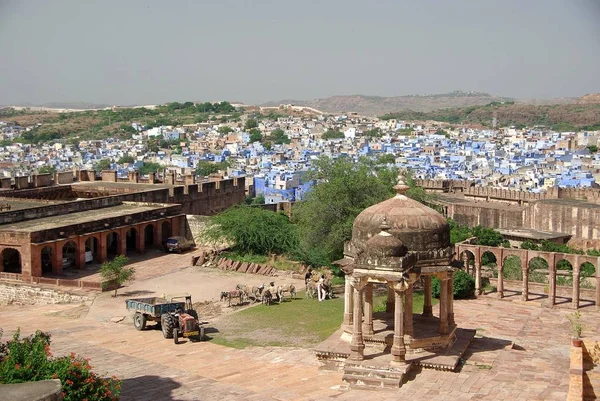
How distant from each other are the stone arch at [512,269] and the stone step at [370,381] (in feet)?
40.5

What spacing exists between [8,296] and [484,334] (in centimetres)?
Answer: 1499

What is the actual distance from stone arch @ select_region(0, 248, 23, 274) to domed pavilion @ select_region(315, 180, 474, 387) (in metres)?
15.1

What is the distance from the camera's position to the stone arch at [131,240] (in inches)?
1270

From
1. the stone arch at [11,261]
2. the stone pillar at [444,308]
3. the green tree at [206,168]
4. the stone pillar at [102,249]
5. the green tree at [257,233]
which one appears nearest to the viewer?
the stone pillar at [444,308]

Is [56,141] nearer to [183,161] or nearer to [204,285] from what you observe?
[183,161]

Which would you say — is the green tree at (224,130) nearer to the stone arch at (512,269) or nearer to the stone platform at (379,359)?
the stone arch at (512,269)

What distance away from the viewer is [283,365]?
17.2 meters

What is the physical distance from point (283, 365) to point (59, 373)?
6.27m

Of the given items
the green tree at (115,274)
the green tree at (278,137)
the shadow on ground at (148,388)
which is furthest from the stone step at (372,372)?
the green tree at (278,137)

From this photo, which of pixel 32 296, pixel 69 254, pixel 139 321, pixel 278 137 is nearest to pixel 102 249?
pixel 69 254

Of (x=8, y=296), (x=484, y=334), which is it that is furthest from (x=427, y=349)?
(x=8, y=296)

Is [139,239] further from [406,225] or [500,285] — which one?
[406,225]

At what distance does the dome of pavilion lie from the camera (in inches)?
663

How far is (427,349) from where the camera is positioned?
16.8 metres
